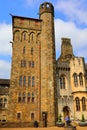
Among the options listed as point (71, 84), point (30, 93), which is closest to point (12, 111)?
point (30, 93)

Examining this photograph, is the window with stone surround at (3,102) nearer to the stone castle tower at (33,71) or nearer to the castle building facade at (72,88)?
the stone castle tower at (33,71)

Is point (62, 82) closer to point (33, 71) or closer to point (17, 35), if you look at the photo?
point (33, 71)

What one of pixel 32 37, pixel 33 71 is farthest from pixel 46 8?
pixel 33 71

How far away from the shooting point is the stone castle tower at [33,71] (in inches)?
1383

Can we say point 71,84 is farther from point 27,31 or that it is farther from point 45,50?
point 27,31

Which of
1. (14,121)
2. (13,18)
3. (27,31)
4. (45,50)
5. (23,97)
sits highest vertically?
(13,18)

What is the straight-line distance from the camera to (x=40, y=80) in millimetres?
37188

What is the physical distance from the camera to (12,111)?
34.8m

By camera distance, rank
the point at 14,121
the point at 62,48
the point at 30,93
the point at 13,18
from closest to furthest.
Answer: the point at 14,121, the point at 30,93, the point at 13,18, the point at 62,48

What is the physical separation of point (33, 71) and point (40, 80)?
7.03 ft

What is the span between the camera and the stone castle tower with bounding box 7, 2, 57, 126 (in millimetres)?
35128

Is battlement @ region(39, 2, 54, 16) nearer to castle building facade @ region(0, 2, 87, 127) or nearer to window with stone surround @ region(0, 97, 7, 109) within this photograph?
castle building facade @ region(0, 2, 87, 127)

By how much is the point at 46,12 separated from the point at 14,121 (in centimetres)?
2149

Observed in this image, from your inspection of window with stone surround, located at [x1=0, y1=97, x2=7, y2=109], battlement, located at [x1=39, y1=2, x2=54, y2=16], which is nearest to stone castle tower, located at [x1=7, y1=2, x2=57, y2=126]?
battlement, located at [x1=39, y1=2, x2=54, y2=16]
